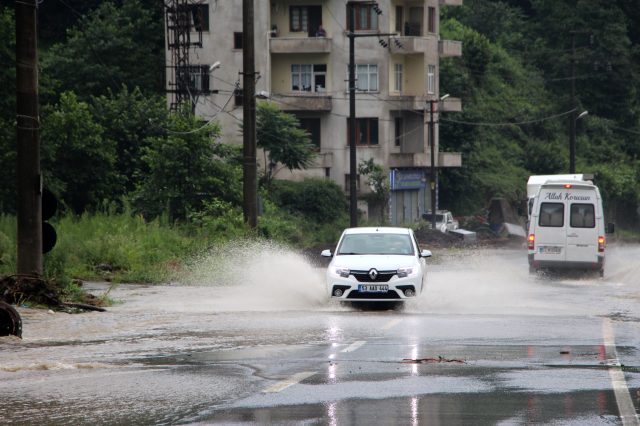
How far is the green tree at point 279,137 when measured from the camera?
65.7 m

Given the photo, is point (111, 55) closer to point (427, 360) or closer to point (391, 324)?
point (391, 324)

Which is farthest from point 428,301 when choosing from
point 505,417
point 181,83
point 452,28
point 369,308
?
point 452,28

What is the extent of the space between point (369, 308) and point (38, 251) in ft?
18.9

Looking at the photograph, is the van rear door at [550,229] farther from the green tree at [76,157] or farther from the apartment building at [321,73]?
the apartment building at [321,73]

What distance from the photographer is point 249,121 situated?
3528 cm

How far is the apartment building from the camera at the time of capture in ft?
236

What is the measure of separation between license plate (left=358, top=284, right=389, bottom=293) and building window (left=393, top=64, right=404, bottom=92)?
5296cm

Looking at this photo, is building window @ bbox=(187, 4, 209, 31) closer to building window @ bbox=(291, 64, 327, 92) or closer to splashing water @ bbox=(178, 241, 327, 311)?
building window @ bbox=(291, 64, 327, 92)

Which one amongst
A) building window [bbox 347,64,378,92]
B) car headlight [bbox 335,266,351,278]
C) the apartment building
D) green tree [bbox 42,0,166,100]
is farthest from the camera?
green tree [bbox 42,0,166,100]

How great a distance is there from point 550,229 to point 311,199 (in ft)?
109

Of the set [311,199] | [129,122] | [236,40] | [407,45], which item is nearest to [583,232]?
[129,122]

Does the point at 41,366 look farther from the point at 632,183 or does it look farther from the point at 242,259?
the point at 632,183

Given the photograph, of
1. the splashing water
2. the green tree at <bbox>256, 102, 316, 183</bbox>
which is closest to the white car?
the splashing water

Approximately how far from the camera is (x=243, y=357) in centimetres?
1413
